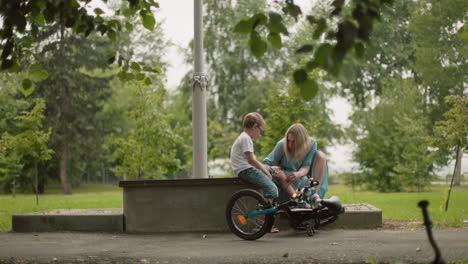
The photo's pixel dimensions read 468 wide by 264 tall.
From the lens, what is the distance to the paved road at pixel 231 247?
5.75 metres

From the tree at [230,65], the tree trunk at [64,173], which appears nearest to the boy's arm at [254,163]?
the tree at [230,65]

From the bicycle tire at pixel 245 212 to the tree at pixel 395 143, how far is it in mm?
21816

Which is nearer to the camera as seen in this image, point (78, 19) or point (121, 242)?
point (78, 19)

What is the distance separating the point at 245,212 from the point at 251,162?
2.13 feet

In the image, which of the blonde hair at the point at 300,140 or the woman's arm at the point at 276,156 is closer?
the blonde hair at the point at 300,140

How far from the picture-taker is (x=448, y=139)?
40.1 ft

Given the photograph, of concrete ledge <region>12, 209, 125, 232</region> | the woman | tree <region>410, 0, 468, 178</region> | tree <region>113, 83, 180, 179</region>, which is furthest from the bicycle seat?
tree <region>410, 0, 468, 178</region>

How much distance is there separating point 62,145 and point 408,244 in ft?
109

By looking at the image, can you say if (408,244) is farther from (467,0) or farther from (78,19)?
(467,0)

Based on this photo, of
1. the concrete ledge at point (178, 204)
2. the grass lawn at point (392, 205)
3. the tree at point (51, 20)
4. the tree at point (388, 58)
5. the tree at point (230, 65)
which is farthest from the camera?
the tree at point (388, 58)

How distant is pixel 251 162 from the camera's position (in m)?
7.73

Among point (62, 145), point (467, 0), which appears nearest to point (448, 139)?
point (467, 0)

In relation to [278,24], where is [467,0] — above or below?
above

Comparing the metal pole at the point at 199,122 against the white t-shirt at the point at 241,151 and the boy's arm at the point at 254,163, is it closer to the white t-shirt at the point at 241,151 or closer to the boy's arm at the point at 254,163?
the white t-shirt at the point at 241,151
